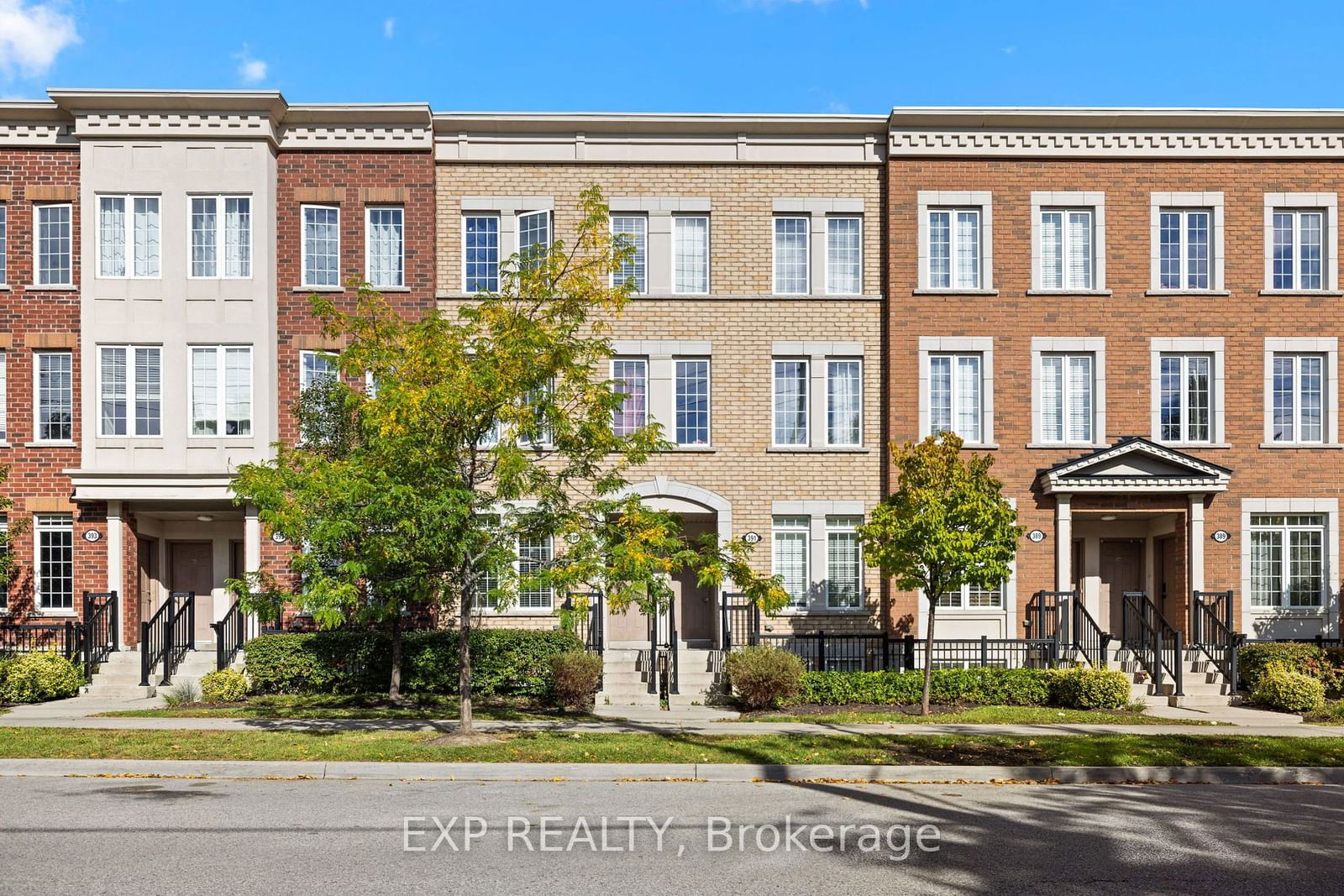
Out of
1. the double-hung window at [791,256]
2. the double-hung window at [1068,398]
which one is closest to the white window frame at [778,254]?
the double-hung window at [791,256]

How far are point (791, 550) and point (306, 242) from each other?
11.5 m

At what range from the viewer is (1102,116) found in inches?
899

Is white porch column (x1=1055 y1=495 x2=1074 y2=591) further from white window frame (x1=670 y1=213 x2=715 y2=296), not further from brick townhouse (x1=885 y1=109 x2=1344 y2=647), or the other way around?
Answer: white window frame (x1=670 y1=213 x2=715 y2=296)

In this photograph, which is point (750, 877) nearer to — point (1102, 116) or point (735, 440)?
point (735, 440)

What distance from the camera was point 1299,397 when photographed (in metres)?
23.0

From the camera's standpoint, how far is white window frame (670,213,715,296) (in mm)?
23422

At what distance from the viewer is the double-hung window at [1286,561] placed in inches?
893

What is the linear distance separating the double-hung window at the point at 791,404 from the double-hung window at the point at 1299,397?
9.29 meters

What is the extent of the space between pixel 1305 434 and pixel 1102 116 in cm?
752

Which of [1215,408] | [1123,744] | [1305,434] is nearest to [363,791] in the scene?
[1123,744]

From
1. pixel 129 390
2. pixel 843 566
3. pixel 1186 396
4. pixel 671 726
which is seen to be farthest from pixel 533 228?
pixel 1186 396

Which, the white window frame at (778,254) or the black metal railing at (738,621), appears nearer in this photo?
the black metal railing at (738,621)

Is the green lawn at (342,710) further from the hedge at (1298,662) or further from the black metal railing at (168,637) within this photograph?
the hedge at (1298,662)

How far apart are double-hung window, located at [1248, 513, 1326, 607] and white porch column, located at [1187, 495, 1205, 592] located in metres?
1.30
